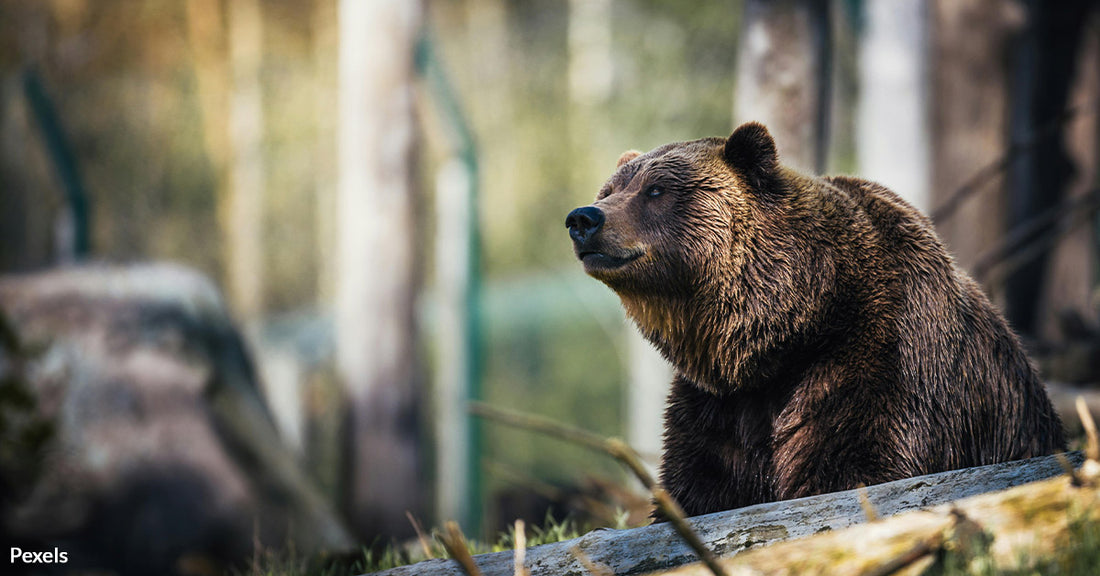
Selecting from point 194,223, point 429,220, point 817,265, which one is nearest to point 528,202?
point 429,220

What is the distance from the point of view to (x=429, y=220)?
2447 centimetres

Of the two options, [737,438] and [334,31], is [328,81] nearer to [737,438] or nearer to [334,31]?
[334,31]

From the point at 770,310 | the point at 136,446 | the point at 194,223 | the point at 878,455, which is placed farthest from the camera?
the point at 194,223

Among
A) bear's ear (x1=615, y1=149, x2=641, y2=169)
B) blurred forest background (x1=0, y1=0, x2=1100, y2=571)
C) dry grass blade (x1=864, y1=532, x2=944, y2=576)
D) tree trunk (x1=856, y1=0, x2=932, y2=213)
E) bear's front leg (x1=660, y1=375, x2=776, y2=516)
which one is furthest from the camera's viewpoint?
blurred forest background (x1=0, y1=0, x2=1100, y2=571)

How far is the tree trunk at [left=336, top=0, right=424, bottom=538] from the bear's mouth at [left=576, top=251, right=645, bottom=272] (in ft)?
15.4

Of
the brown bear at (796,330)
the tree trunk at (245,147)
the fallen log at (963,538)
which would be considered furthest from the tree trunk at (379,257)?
the tree trunk at (245,147)

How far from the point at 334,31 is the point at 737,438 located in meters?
20.3

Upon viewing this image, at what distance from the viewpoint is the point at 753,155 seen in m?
2.85

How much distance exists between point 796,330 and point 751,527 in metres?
0.67

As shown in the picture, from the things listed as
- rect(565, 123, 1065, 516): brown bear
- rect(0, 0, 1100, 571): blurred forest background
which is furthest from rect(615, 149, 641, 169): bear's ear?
rect(0, 0, 1100, 571): blurred forest background

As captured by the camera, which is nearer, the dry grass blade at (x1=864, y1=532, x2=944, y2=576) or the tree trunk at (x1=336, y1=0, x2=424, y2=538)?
the dry grass blade at (x1=864, y1=532, x2=944, y2=576)

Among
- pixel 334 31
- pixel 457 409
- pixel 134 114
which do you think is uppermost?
pixel 334 31

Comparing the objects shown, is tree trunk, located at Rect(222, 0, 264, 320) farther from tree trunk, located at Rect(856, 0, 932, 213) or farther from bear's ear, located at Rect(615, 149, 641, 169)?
bear's ear, located at Rect(615, 149, 641, 169)

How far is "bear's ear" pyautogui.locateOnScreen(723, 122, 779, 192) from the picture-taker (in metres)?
2.81
